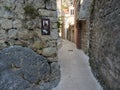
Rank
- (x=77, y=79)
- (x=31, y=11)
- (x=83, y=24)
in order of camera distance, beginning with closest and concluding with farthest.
A: (x=31, y=11) → (x=77, y=79) → (x=83, y=24)

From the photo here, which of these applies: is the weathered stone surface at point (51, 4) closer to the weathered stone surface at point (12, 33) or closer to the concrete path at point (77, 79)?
the weathered stone surface at point (12, 33)

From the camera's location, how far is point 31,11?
4.25 metres

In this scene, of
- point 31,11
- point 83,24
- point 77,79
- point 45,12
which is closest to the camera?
point 31,11

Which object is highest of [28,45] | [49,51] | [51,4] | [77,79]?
[51,4]

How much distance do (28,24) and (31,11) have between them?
304 millimetres

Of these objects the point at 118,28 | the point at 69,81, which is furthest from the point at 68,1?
the point at 118,28

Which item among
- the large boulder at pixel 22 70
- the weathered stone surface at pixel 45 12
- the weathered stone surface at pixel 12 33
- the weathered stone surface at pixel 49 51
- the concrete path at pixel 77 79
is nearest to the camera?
the large boulder at pixel 22 70

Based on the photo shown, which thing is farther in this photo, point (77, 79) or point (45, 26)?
point (77, 79)

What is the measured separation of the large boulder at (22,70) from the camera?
13.2ft

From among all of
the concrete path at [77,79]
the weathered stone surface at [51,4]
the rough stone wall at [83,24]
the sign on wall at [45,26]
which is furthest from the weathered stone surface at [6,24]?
the rough stone wall at [83,24]

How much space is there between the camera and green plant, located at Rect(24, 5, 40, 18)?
4227 mm

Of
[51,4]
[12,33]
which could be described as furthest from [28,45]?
[51,4]

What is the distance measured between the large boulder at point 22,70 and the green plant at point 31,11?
0.79m

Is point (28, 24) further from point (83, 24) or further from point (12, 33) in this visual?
point (83, 24)
